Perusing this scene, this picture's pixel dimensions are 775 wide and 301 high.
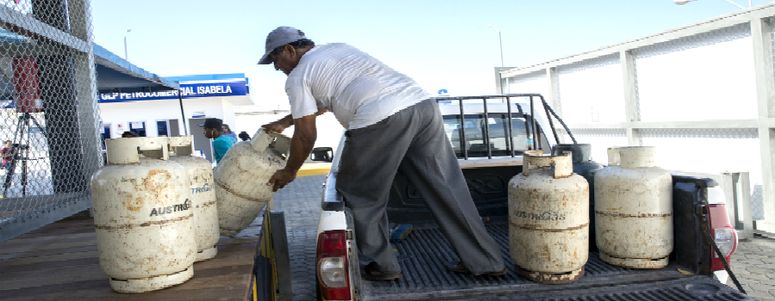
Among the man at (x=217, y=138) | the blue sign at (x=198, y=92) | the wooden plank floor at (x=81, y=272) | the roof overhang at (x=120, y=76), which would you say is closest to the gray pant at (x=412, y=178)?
the wooden plank floor at (x=81, y=272)

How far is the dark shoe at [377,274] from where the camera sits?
3.03 metres

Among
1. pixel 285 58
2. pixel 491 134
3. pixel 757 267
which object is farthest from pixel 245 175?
pixel 757 267

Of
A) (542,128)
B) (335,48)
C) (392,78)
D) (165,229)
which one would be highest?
(335,48)

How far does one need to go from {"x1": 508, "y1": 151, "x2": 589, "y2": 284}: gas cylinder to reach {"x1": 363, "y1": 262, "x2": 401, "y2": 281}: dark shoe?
0.72m

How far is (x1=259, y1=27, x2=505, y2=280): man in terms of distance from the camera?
117 inches

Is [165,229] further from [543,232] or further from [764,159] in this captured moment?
[764,159]

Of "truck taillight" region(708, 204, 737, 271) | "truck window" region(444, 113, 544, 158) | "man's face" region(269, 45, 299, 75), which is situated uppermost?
"man's face" region(269, 45, 299, 75)

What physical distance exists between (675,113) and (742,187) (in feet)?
4.54

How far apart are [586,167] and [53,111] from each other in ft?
14.5

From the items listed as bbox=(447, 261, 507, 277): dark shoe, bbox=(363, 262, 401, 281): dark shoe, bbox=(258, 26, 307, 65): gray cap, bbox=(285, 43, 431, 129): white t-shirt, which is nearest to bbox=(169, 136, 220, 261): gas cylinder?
bbox=(285, 43, 431, 129): white t-shirt

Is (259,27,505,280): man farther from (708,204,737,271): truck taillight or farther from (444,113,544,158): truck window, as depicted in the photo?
(444,113,544,158): truck window

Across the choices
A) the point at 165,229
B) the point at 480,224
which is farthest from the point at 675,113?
the point at 165,229

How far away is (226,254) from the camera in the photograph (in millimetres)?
2914

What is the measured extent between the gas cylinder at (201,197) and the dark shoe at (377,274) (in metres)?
0.85
